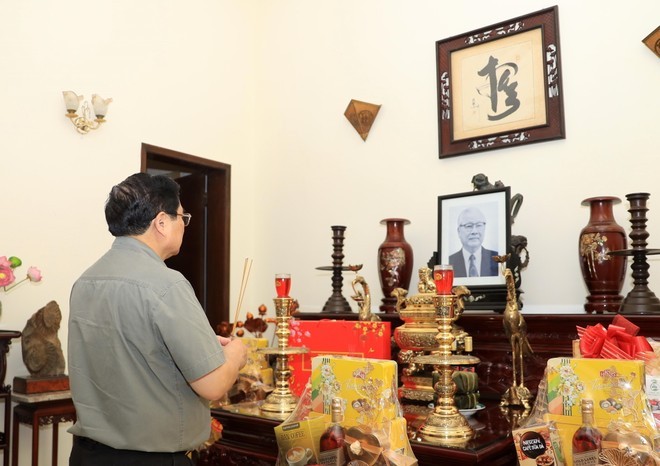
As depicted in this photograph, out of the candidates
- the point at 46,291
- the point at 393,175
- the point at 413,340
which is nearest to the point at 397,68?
the point at 393,175

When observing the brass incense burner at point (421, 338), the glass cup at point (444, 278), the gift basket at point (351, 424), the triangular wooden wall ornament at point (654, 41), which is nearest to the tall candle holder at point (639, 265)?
the brass incense burner at point (421, 338)

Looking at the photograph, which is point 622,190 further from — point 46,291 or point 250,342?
point 46,291

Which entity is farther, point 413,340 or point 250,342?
point 250,342

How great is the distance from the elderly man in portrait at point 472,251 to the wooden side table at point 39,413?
74.5 inches

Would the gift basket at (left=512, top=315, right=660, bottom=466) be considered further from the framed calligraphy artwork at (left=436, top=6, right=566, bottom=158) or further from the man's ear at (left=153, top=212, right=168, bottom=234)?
the framed calligraphy artwork at (left=436, top=6, right=566, bottom=158)

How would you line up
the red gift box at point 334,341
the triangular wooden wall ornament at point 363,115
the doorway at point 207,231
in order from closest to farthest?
the red gift box at point 334,341 < the triangular wooden wall ornament at point 363,115 < the doorway at point 207,231

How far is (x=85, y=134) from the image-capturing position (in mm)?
3268

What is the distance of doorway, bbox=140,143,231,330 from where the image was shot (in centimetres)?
395

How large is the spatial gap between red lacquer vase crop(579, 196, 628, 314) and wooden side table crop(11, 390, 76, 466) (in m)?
2.33

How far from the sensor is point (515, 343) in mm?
2029

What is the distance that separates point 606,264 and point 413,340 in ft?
2.97

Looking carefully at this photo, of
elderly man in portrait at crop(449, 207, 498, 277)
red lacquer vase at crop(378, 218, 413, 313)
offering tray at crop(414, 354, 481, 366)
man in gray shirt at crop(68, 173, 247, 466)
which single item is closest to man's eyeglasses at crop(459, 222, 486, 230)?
elderly man in portrait at crop(449, 207, 498, 277)

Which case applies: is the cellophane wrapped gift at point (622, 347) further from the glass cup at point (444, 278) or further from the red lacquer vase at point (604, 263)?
the red lacquer vase at point (604, 263)

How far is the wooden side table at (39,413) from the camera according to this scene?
8.82 ft
